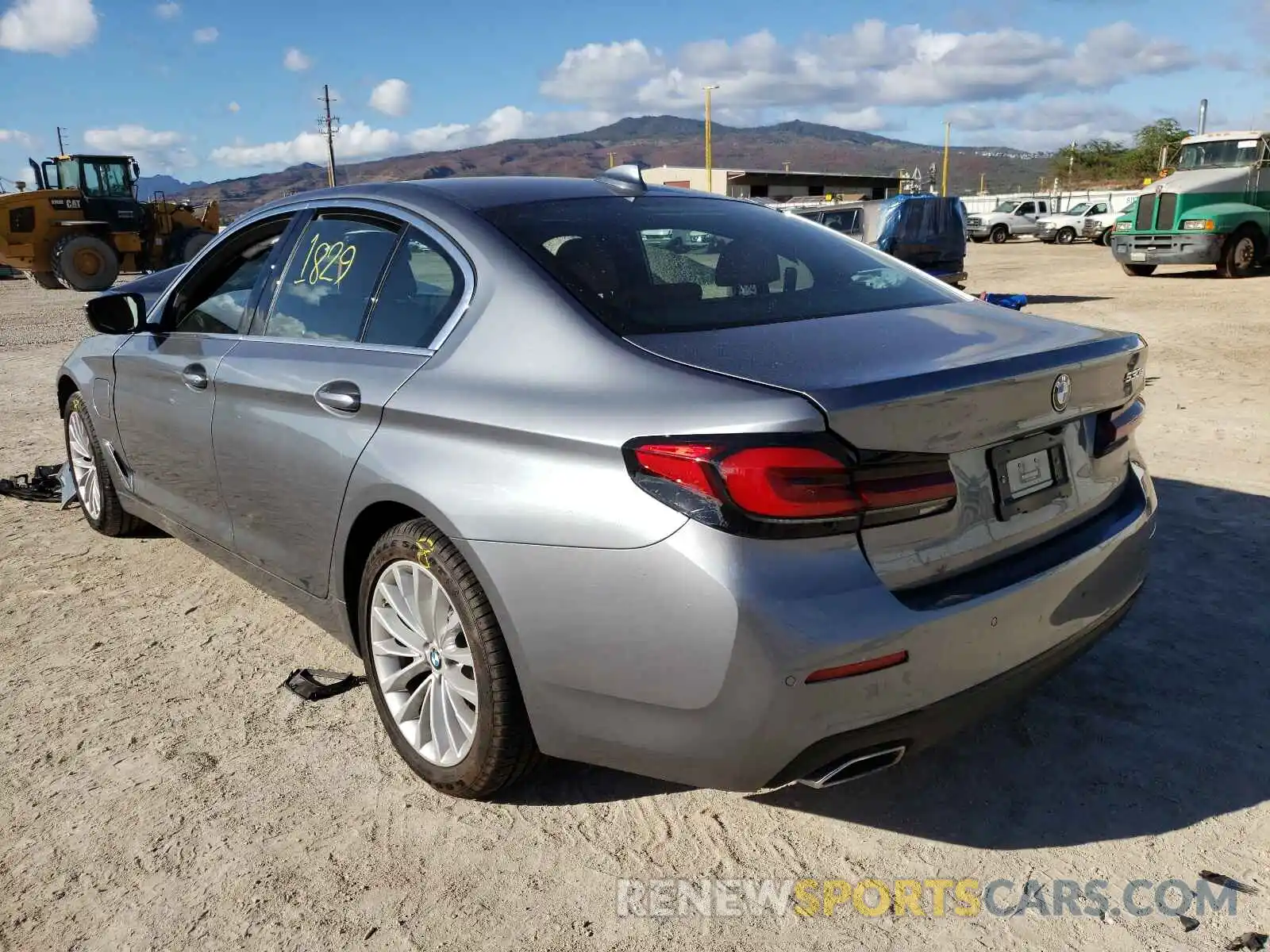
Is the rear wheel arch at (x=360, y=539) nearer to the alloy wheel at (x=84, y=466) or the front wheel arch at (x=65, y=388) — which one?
the alloy wheel at (x=84, y=466)

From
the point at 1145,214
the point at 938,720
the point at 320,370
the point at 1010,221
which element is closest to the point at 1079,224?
the point at 1010,221

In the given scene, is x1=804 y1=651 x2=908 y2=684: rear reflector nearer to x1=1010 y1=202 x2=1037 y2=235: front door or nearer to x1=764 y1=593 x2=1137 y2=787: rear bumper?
x1=764 y1=593 x2=1137 y2=787: rear bumper

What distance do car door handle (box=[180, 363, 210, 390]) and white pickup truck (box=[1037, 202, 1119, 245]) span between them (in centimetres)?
3650

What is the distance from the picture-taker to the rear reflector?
2.01m

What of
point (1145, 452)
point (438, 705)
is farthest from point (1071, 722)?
point (1145, 452)

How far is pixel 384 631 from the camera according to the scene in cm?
286

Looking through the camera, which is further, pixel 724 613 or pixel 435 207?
pixel 435 207

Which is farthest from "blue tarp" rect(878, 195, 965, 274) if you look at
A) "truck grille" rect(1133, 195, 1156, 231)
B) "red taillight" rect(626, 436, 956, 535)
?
"red taillight" rect(626, 436, 956, 535)

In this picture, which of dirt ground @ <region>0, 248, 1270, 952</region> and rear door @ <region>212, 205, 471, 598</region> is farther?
rear door @ <region>212, 205, 471, 598</region>

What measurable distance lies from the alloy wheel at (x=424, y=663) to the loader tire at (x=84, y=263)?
22299 millimetres

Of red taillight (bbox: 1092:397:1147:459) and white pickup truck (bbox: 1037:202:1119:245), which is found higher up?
red taillight (bbox: 1092:397:1147:459)

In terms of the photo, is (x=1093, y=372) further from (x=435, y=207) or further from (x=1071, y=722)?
(x=435, y=207)

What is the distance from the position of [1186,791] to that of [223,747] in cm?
267

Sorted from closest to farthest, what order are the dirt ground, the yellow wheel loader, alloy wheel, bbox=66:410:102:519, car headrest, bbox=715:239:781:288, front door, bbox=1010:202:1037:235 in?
1. the dirt ground
2. car headrest, bbox=715:239:781:288
3. alloy wheel, bbox=66:410:102:519
4. the yellow wheel loader
5. front door, bbox=1010:202:1037:235
